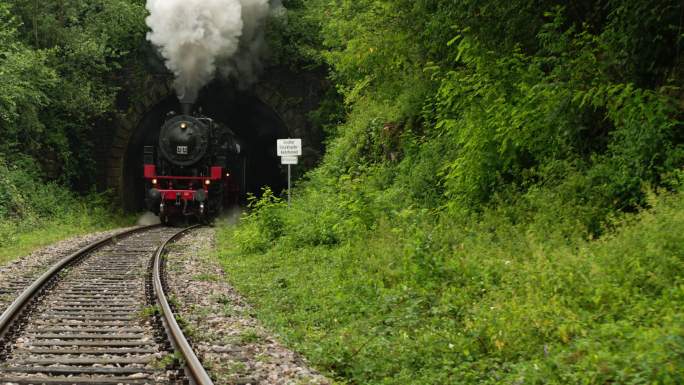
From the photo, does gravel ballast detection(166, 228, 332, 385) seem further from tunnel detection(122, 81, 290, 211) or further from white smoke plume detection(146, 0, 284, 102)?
tunnel detection(122, 81, 290, 211)

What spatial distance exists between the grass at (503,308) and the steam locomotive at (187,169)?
15119 millimetres

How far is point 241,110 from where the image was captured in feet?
112

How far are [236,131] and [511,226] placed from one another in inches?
1126

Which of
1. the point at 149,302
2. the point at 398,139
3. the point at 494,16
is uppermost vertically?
the point at 494,16

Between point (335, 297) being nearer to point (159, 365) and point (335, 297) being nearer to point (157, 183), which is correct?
point (159, 365)

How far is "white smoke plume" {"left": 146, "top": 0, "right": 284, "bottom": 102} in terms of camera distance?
885 inches

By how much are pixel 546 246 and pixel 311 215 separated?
888 centimetres

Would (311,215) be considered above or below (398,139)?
below

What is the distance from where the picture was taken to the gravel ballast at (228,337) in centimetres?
630

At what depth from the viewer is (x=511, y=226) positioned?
9.24 meters

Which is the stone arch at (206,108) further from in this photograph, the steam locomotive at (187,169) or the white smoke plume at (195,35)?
the white smoke plume at (195,35)

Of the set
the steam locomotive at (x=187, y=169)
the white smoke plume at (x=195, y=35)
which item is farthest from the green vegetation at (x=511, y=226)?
the steam locomotive at (x=187, y=169)

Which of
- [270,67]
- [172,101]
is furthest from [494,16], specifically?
[172,101]

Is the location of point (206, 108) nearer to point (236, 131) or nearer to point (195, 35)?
point (236, 131)
